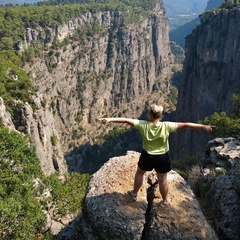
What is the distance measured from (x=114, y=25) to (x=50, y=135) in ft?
333

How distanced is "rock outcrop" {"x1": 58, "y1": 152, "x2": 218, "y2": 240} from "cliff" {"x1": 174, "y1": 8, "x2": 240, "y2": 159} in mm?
58990

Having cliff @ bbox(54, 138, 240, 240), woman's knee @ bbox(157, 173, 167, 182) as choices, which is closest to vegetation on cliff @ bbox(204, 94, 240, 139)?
cliff @ bbox(54, 138, 240, 240)

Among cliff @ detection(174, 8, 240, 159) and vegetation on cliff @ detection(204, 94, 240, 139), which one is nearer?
vegetation on cliff @ detection(204, 94, 240, 139)

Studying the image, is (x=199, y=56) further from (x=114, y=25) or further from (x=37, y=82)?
(x=114, y=25)

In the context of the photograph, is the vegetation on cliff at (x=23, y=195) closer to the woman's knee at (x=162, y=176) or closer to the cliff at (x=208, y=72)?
the woman's knee at (x=162, y=176)

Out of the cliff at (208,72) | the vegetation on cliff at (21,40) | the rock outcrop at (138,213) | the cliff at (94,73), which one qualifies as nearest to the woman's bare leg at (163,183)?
the rock outcrop at (138,213)

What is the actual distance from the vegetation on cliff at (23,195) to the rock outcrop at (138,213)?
5.09 metres

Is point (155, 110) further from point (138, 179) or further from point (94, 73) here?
point (94, 73)

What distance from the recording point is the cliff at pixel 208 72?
2938 inches

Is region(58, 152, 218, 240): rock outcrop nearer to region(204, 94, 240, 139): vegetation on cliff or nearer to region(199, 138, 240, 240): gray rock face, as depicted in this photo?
region(199, 138, 240, 240): gray rock face

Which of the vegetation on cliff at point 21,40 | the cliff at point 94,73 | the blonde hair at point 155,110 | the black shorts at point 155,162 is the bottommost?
the cliff at point 94,73

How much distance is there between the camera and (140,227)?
39.0 ft

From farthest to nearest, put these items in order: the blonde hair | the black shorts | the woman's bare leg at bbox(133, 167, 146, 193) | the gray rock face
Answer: the gray rock face < the woman's bare leg at bbox(133, 167, 146, 193) < the black shorts < the blonde hair

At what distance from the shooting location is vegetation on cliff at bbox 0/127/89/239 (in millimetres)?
17344
